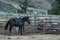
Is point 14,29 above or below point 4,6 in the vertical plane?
below

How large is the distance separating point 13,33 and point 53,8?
516 cm

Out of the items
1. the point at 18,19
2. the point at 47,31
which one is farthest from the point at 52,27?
the point at 18,19

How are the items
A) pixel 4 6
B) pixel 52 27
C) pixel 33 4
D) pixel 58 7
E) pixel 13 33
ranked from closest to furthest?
pixel 13 33 → pixel 52 27 → pixel 58 7 → pixel 4 6 → pixel 33 4

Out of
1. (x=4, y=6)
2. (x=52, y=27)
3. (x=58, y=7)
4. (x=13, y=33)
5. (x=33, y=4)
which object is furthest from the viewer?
(x=33, y=4)

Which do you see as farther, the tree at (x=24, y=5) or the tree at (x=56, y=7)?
the tree at (x=24, y=5)

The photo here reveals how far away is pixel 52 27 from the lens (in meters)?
11.8

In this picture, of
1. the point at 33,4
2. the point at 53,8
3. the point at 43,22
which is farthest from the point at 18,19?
the point at 33,4

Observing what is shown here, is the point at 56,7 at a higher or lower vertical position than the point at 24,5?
lower

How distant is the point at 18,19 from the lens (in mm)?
11156

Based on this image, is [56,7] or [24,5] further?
[24,5]

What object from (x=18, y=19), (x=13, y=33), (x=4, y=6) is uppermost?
(x=4, y=6)

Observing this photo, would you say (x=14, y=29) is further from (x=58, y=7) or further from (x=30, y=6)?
(x=30, y=6)

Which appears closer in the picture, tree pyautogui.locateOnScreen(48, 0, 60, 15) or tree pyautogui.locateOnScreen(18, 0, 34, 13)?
tree pyautogui.locateOnScreen(48, 0, 60, 15)

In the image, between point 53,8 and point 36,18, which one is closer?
point 36,18
